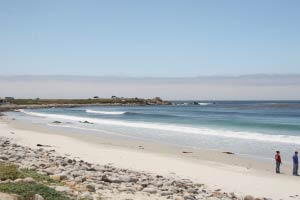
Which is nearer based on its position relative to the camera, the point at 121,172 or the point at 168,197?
the point at 168,197

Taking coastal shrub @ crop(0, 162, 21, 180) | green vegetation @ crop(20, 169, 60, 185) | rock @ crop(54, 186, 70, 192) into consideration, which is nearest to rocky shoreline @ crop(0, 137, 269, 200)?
rock @ crop(54, 186, 70, 192)

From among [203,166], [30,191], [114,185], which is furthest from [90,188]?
[203,166]

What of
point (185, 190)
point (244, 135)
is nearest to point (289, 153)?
point (244, 135)

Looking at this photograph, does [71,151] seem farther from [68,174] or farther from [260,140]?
[260,140]

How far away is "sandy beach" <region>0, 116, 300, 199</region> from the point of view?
1387cm

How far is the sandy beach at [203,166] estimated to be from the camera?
13.9 metres

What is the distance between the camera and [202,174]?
15867 mm

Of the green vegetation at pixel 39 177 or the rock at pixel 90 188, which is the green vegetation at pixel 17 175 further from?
the rock at pixel 90 188

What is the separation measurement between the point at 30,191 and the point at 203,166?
9726 millimetres

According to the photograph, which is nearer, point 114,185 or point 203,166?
point 114,185

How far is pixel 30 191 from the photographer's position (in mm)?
9234

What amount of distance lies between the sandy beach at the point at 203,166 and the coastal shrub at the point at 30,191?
5.58 m

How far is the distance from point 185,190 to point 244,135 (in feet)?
68.2

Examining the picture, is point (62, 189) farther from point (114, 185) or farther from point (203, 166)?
point (203, 166)
